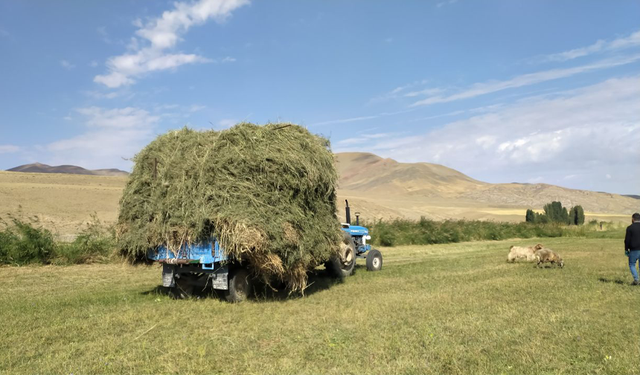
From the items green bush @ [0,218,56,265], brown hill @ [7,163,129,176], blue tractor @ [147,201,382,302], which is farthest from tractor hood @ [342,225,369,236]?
brown hill @ [7,163,129,176]

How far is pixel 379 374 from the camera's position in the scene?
498 cm

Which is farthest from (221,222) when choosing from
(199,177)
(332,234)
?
(332,234)

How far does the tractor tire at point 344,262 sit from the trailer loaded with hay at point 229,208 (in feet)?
7.21

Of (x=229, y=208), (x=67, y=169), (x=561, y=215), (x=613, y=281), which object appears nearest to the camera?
(x=229, y=208)

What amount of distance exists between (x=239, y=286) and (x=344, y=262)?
439 cm

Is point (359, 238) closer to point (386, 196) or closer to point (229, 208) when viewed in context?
point (229, 208)

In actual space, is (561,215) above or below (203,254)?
above

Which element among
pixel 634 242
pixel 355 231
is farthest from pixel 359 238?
pixel 634 242

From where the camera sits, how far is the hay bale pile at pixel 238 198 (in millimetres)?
8570

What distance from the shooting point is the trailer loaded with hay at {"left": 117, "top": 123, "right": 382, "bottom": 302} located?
8.60 meters

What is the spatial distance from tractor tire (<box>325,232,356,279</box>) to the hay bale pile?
2096 mm

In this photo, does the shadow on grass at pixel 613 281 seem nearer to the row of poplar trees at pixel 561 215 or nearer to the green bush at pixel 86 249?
the green bush at pixel 86 249

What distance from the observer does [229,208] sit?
8508 millimetres

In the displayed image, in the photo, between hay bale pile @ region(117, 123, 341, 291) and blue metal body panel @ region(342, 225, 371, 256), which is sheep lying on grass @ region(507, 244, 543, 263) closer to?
blue metal body panel @ region(342, 225, 371, 256)
